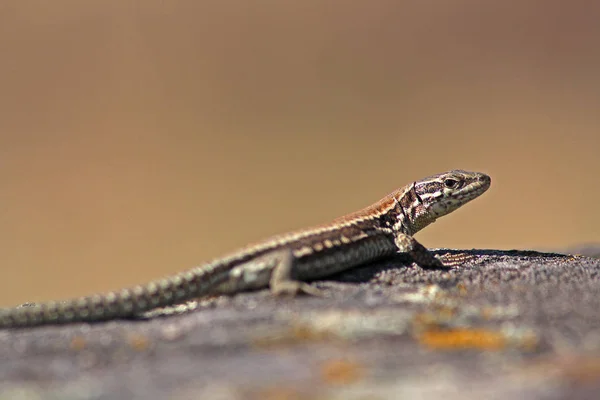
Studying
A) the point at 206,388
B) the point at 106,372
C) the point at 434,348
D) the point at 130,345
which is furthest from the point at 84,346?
the point at 434,348

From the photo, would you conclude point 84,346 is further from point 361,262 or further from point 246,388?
point 361,262

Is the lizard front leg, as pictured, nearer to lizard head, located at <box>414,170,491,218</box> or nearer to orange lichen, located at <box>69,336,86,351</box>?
lizard head, located at <box>414,170,491,218</box>

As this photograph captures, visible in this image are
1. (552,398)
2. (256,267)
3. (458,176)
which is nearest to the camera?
(552,398)

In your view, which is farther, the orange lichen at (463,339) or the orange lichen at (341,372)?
the orange lichen at (463,339)

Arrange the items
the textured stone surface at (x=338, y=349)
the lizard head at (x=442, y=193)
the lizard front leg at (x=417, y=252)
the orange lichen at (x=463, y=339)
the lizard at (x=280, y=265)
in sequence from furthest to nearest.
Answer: the lizard head at (x=442, y=193) < the lizard front leg at (x=417, y=252) < the lizard at (x=280, y=265) < the orange lichen at (x=463, y=339) < the textured stone surface at (x=338, y=349)

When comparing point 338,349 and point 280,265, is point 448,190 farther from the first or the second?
point 338,349

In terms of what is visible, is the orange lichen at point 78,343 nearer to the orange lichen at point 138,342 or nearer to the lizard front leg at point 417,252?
the orange lichen at point 138,342

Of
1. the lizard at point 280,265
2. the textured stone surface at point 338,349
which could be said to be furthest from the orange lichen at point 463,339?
the lizard at point 280,265
